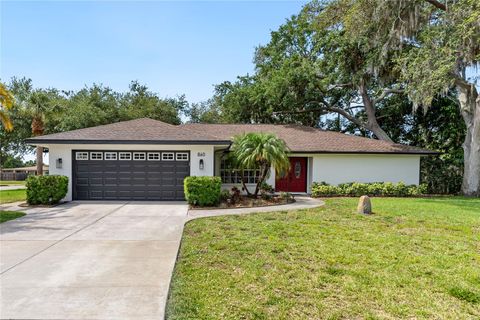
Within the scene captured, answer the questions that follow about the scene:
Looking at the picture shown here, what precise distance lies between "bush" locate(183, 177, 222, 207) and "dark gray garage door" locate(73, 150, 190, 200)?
1.77 metres

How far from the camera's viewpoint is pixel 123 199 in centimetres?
1259

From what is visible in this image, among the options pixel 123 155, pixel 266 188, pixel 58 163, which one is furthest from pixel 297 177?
pixel 58 163

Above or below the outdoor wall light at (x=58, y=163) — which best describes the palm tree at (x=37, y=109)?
above

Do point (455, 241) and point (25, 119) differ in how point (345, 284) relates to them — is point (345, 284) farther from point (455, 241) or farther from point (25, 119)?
point (25, 119)

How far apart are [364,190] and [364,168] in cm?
166

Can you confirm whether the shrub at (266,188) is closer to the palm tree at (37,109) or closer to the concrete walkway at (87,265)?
the concrete walkway at (87,265)

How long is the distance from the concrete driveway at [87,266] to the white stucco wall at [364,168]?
9.46 m

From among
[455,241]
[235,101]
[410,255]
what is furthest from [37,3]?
[235,101]

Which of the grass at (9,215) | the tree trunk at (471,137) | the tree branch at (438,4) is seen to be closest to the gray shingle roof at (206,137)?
the tree trunk at (471,137)

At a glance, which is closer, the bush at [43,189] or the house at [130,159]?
the bush at [43,189]

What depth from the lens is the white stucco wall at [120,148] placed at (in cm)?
1242

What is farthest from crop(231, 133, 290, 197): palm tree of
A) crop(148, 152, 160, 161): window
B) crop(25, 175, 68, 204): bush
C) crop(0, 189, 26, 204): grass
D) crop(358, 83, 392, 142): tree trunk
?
crop(358, 83, 392, 142): tree trunk

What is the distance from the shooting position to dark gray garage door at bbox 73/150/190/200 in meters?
12.6

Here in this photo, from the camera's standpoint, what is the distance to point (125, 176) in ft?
41.7
